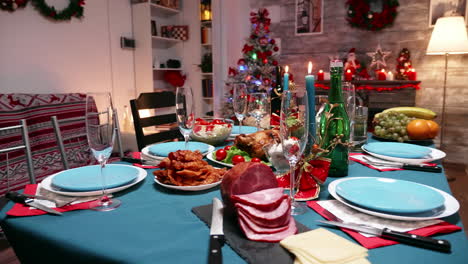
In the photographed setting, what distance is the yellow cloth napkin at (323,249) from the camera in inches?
20.8

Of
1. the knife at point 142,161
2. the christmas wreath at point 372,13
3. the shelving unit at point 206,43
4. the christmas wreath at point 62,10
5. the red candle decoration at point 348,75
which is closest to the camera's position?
the knife at point 142,161

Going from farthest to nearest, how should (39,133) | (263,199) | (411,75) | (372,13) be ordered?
1. (372,13)
2. (411,75)
3. (39,133)
4. (263,199)

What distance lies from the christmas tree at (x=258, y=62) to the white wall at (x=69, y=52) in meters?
1.51

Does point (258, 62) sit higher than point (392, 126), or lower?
higher

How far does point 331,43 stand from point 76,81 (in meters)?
3.43

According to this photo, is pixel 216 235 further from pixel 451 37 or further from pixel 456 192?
pixel 451 37

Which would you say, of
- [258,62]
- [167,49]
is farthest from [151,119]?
[167,49]

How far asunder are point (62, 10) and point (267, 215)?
12.9ft

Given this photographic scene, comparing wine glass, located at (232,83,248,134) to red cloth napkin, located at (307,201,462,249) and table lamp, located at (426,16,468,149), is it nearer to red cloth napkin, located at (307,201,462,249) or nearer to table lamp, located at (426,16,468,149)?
red cloth napkin, located at (307,201,462,249)

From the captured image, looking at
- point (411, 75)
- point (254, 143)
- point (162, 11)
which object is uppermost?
point (162, 11)

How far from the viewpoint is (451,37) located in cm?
358

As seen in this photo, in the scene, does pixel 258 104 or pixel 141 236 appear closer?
pixel 141 236

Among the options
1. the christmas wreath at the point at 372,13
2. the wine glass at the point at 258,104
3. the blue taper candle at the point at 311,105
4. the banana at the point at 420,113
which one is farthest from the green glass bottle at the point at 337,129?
the christmas wreath at the point at 372,13

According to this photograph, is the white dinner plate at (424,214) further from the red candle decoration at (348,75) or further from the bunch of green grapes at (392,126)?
the red candle decoration at (348,75)
